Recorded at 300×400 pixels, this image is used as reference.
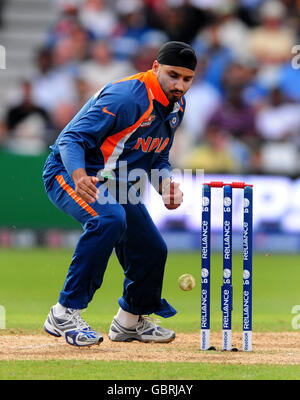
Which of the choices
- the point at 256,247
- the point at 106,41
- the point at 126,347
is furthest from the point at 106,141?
the point at 106,41

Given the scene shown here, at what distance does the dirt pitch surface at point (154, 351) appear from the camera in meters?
5.16

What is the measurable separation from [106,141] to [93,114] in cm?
24

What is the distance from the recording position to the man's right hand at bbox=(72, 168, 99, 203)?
5082mm

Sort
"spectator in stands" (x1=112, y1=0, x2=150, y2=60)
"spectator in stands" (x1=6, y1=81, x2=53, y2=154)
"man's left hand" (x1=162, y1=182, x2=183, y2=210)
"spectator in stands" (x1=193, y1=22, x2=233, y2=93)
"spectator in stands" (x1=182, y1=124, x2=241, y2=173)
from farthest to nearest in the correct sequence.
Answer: "spectator in stands" (x1=112, y1=0, x2=150, y2=60) < "spectator in stands" (x1=193, y1=22, x2=233, y2=93) < "spectator in stands" (x1=182, y1=124, x2=241, y2=173) < "spectator in stands" (x1=6, y1=81, x2=53, y2=154) < "man's left hand" (x1=162, y1=182, x2=183, y2=210)

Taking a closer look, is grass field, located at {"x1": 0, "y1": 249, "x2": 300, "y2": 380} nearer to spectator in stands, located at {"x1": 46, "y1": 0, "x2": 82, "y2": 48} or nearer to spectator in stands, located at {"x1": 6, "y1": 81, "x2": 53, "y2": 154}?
spectator in stands, located at {"x1": 6, "y1": 81, "x2": 53, "y2": 154}

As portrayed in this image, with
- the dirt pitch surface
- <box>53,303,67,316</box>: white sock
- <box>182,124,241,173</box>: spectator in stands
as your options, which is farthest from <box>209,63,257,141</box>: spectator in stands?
<box>53,303,67,316</box>: white sock

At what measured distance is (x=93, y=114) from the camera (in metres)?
5.38

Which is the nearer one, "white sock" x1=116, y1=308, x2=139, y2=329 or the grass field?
the grass field

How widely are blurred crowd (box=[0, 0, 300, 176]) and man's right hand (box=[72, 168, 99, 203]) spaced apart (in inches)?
317

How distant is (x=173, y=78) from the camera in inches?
217

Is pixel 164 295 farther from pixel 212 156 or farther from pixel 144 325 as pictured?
pixel 212 156

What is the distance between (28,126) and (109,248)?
9061 millimetres
